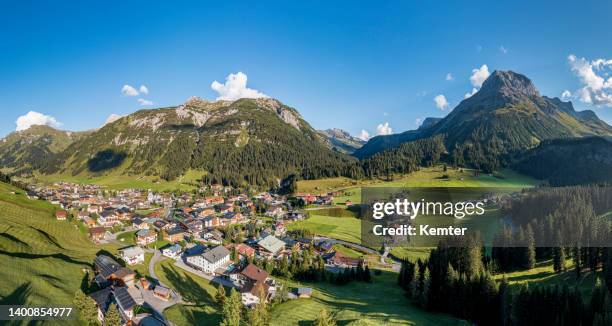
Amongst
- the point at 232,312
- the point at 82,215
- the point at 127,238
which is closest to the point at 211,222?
the point at 127,238

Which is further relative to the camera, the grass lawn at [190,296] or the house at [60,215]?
the house at [60,215]

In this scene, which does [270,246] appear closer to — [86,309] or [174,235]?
[174,235]

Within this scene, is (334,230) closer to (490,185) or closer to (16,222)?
(16,222)

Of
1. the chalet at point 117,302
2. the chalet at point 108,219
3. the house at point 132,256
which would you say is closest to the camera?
the chalet at point 117,302

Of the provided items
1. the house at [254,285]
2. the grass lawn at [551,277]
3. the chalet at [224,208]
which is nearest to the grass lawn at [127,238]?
the house at [254,285]

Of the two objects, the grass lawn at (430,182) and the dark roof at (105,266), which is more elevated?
the grass lawn at (430,182)

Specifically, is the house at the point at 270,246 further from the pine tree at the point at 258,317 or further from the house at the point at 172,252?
the pine tree at the point at 258,317

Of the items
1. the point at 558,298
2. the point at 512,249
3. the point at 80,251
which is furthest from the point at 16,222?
the point at 512,249
